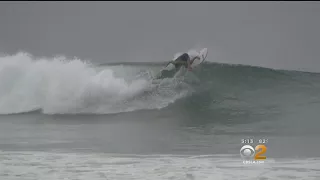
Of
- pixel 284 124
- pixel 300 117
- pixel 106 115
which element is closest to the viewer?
pixel 284 124

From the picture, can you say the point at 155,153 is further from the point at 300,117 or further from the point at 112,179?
the point at 300,117

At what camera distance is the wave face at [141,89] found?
42.4ft

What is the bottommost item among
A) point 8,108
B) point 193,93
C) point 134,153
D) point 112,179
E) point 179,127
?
point 112,179

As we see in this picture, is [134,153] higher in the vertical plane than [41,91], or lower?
lower

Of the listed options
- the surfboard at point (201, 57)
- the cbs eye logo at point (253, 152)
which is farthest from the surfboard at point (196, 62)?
the cbs eye logo at point (253, 152)

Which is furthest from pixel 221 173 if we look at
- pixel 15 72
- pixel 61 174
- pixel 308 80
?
pixel 15 72

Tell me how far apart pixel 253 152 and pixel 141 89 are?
23.4 ft

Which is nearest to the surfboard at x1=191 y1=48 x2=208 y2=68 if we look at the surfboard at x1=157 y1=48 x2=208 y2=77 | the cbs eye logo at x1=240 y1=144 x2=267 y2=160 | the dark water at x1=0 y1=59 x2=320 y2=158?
the surfboard at x1=157 y1=48 x2=208 y2=77

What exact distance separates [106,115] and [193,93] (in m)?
3.36

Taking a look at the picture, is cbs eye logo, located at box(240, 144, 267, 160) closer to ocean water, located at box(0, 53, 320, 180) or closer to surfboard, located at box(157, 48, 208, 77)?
ocean water, located at box(0, 53, 320, 180)

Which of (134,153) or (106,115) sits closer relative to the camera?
(134,153)

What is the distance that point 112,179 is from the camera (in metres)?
5.89

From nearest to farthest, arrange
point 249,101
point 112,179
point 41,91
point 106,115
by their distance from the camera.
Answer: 1. point 112,179
2. point 106,115
3. point 249,101
4. point 41,91

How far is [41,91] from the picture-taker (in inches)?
562
